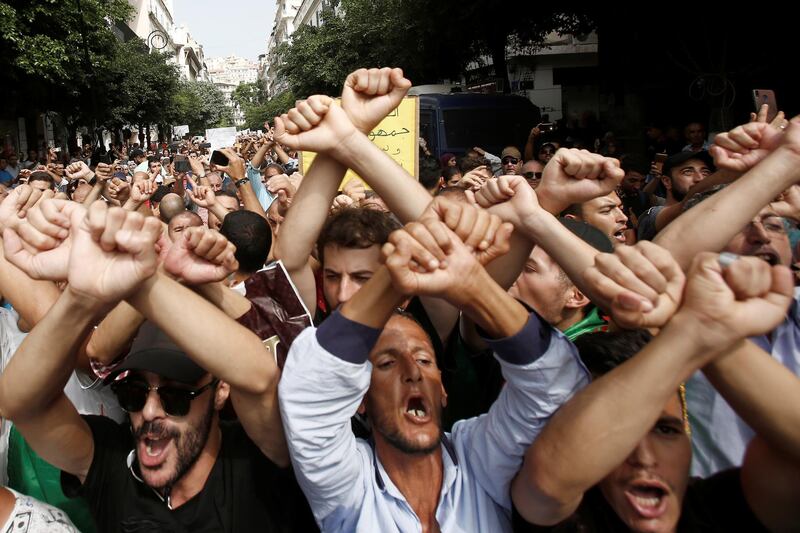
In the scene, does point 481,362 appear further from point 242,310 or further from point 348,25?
point 348,25

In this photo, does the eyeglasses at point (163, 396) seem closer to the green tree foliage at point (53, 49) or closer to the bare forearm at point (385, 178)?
the bare forearm at point (385, 178)

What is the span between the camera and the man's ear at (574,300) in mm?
2607

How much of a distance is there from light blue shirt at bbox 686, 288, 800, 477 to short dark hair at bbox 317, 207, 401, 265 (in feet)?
3.80

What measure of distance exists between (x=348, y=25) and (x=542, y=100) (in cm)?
1096

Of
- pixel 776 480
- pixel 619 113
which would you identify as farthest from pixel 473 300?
pixel 619 113

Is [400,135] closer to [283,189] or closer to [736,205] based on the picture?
[283,189]

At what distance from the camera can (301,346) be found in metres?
1.60

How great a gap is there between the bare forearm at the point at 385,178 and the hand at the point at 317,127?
1.4 inches

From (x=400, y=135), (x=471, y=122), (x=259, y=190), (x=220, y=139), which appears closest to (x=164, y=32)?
(x=220, y=139)

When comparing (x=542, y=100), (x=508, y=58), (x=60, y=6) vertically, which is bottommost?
(x=542, y=100)

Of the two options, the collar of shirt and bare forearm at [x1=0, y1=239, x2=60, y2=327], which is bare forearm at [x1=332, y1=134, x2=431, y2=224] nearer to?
the collar of shirt

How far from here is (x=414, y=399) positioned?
190cm

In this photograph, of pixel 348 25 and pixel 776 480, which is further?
pixel 348 25

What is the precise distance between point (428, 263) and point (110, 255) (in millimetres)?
689
